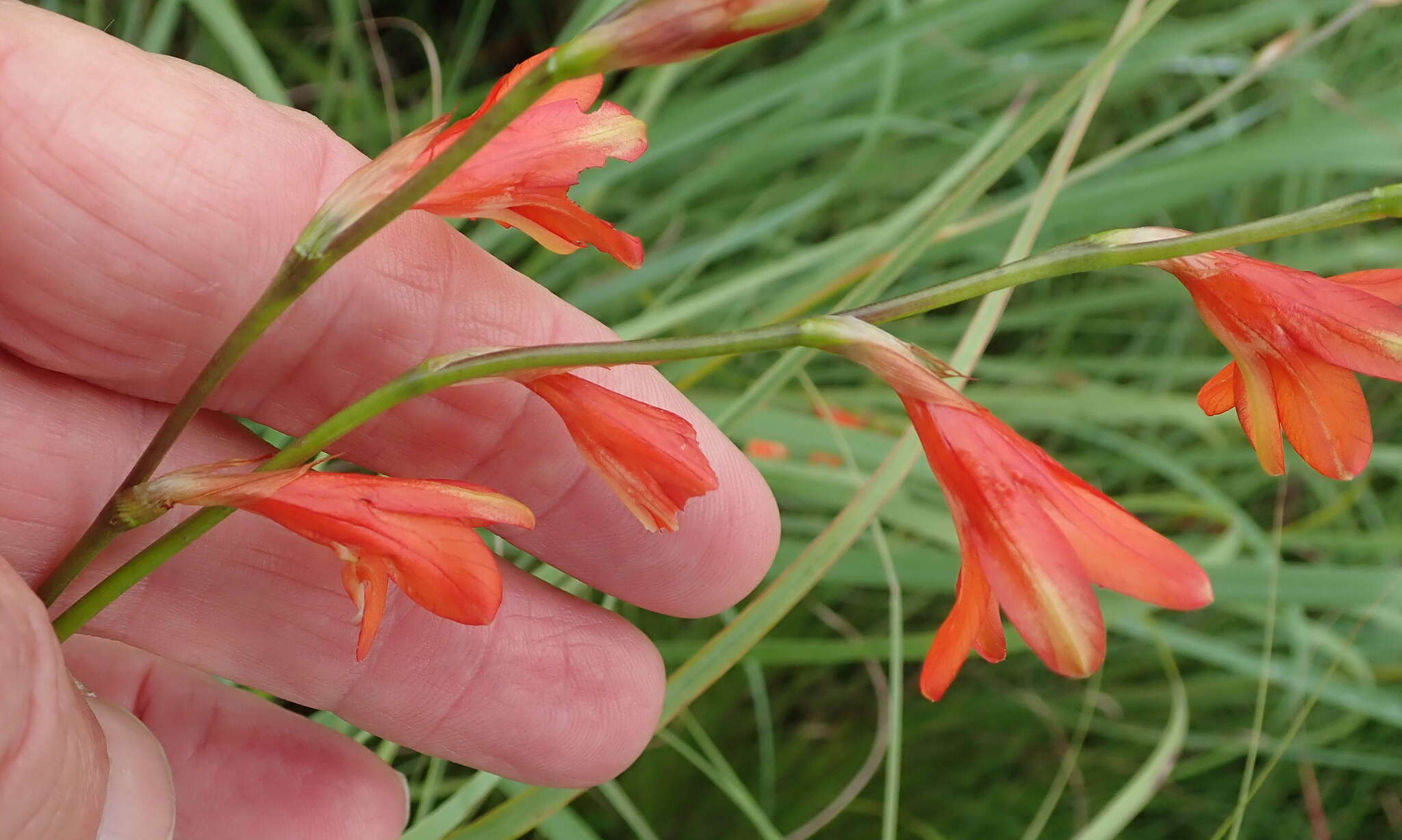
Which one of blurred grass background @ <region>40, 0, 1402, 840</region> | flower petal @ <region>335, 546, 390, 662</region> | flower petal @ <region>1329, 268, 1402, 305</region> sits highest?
flower petal @ <region>1329, 268, 1402, 305</region>

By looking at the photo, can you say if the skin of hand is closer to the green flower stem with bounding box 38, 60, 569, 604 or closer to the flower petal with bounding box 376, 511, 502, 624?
the green flower stem with bounding box 38, 60, 569, 604

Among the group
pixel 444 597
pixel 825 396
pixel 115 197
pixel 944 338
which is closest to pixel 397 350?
pixel 115 197

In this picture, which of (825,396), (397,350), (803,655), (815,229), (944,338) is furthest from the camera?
(815,229)

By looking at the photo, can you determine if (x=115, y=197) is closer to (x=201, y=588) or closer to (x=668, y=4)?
(x=201, y=588)

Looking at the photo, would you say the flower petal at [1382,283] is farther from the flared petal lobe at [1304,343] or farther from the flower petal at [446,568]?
the flower petal at [446,568]

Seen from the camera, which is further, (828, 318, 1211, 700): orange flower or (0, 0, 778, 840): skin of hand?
(0, 0, 778, 840): skin of hand

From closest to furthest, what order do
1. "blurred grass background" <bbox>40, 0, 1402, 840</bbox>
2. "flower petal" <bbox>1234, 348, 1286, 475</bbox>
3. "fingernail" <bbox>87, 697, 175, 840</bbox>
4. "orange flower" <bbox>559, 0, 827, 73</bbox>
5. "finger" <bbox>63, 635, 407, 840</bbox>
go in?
"orange flower" <bbox>559, 0, 827, 73</bbox> → "flower petal" <bbox>1234, 348, 1286, 475</bbox> → "fingernail" <bbox>87, 697, 175, 840</bbox> → "finger" <bbox>63, 635, 407, 840</bbox> → "blurred grass background" <bbox>40, 0, 1402, 840</bbox>

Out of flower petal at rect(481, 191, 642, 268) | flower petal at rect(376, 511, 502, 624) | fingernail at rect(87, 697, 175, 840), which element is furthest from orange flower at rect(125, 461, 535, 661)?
fingernail at rect(87, 697, 175, 840)
